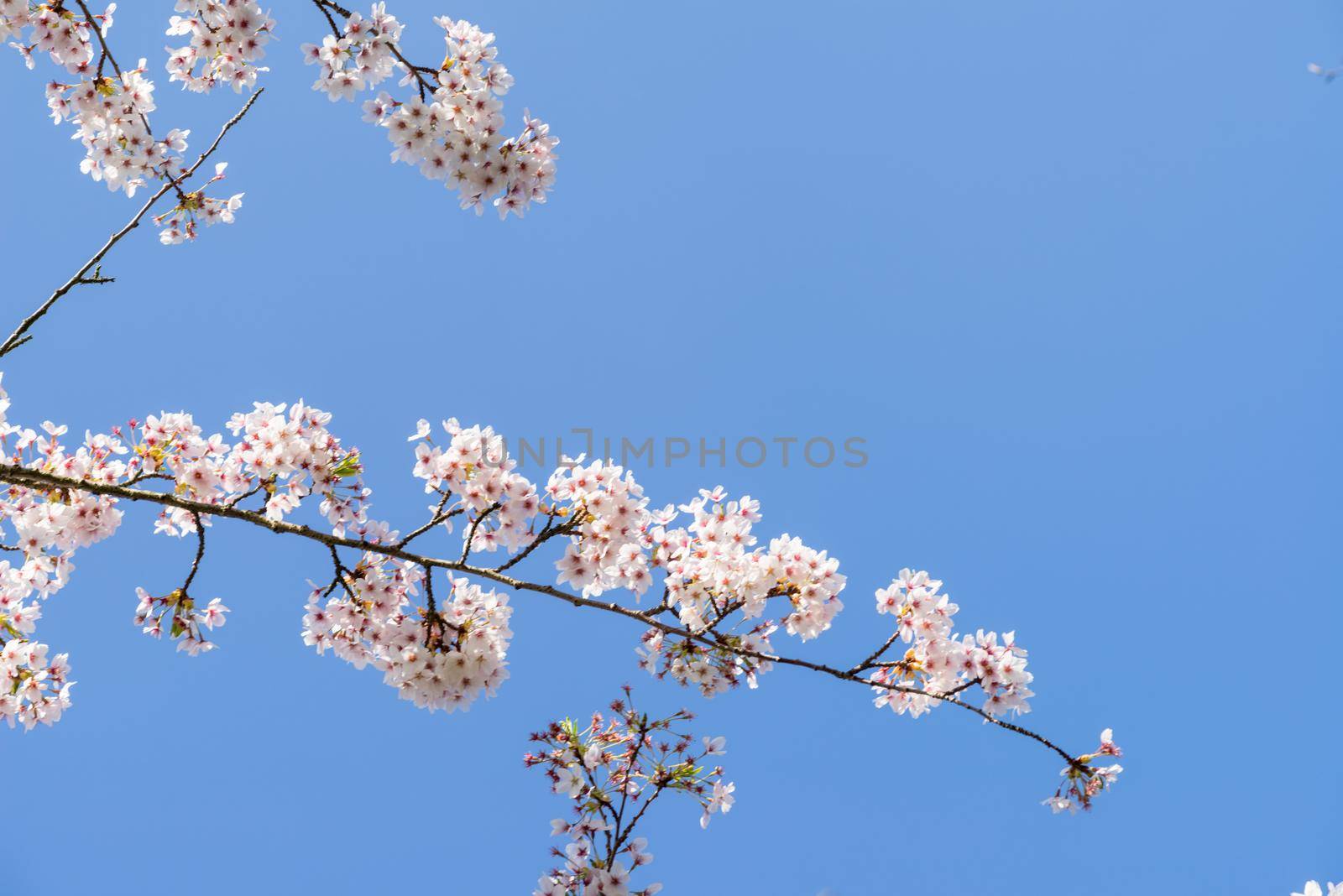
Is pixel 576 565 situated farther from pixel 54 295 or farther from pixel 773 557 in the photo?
pixel 54 295

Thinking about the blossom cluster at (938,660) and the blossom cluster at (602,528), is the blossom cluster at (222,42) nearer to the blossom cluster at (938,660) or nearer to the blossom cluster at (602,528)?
the blossom cluster at (602,528)

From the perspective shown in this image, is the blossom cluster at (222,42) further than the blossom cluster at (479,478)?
Yes

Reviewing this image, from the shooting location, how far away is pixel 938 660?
5.01m

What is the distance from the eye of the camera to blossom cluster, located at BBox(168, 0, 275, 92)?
20.1 ft

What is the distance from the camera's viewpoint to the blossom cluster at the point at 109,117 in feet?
18.6

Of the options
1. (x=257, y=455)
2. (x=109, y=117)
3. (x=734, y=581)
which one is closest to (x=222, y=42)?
(x=109, y=117)

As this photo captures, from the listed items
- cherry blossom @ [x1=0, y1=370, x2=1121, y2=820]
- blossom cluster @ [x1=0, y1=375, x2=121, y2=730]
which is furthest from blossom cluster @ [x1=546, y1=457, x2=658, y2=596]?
blossom cluster @ [x1=0, y1=375, x2=121, y2=730]

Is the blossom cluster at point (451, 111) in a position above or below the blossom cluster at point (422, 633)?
above

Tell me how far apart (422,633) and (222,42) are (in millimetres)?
4572

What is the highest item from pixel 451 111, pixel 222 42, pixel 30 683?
pixel 222 42

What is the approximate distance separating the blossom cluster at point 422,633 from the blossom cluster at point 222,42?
152 inches

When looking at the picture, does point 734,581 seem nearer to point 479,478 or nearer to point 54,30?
point 479,478

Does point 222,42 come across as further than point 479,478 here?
Yes

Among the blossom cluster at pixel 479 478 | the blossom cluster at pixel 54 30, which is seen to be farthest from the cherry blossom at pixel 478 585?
the blossom cluster at pixel 54 30
